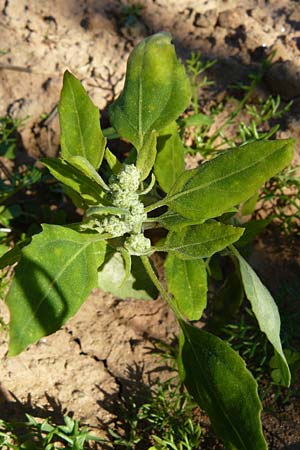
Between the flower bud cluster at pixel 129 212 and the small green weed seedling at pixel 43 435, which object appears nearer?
the flower bud cluster at pixel 129 212

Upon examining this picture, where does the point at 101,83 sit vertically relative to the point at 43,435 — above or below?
above

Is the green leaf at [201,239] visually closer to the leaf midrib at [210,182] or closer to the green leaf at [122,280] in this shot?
the leaf midrib at [210,182]

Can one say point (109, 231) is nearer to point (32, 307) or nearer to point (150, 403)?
point (32, 307)

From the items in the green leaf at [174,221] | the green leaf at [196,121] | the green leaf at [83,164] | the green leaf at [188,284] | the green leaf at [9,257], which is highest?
the green leaf at [83,164]

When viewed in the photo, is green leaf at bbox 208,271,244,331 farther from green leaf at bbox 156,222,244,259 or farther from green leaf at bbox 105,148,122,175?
green leaf at bbox 105,148,122,175

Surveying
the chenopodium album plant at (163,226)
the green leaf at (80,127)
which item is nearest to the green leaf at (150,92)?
the chenopodium album plant at (163,226)

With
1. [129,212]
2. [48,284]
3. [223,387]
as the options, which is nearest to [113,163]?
[129,212]

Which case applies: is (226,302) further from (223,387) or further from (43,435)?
(43,435)
